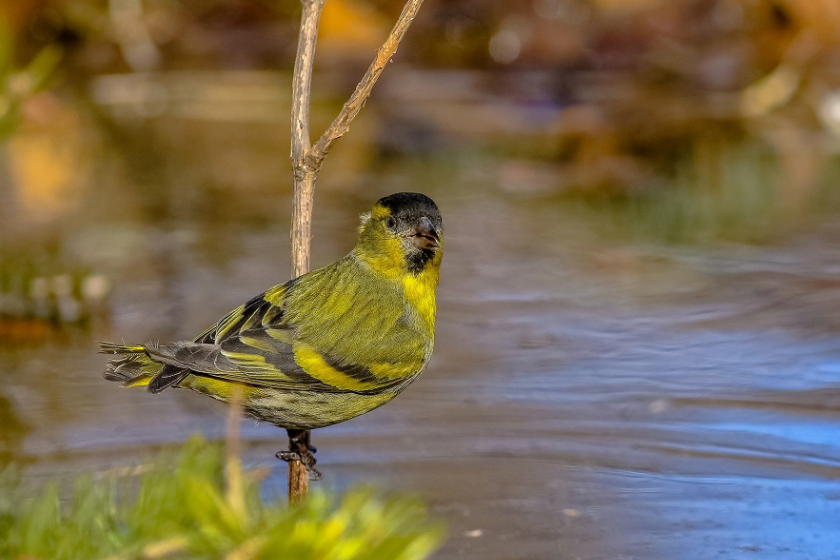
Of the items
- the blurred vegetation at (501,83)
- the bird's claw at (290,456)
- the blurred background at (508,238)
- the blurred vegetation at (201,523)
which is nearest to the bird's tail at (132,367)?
the bird's claw at (290,456)

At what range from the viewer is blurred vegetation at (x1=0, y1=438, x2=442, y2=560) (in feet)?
3.06

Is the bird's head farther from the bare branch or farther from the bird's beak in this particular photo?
the bare branch

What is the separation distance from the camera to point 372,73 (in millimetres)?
2012

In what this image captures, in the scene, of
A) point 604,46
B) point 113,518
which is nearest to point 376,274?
point 113,518

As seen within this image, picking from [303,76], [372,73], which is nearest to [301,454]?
[303,76]

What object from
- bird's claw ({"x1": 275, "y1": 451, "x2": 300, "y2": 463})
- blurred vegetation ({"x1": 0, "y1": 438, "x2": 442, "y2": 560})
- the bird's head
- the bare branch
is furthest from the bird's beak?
blurred vegetation ({"x1": 0, "y1": 438, "x2": 442, "y2": 560})

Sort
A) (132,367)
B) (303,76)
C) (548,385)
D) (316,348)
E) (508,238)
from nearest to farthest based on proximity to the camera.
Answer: (303,76) → (132,367) → (316,348) → (548,385) → (508,238)

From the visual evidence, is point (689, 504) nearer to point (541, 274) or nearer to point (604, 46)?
point (541, 274)

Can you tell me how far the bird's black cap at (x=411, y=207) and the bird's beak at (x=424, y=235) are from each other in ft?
0.05

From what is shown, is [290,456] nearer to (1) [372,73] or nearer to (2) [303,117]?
(2) [303,117]

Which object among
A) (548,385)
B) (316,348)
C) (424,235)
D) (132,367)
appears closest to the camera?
(132,367)

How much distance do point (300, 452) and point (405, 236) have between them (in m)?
0.59

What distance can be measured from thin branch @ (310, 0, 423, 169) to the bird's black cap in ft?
1.82

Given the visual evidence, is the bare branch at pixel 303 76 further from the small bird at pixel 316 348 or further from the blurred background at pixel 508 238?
the blurred background at pixel 508 238
